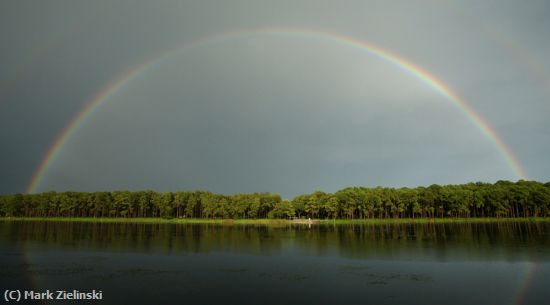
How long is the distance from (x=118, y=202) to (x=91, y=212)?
22.0 meters

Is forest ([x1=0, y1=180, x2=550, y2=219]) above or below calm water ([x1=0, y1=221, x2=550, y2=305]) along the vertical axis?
above

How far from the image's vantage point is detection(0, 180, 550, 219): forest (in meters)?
118

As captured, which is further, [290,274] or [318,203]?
[318,203]

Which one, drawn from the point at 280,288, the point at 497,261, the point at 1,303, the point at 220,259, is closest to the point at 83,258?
the point at 220,259

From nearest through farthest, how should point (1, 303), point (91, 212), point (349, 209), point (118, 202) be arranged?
point (1, 303), point (349, 209), point (118, 202), point (91, 212)

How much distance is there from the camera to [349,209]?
12462cm

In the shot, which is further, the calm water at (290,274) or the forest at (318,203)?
the forest at (318,203)

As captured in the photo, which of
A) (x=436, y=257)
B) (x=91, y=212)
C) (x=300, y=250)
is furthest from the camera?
(x=91, y=212)

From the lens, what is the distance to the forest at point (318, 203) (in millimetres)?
117750

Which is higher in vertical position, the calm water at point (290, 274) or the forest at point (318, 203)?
the forest at point (318, 203)

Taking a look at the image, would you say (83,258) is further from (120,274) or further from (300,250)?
(300,250)

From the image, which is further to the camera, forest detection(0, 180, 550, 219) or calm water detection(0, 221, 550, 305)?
forest detection(0, 180, 550, 219)

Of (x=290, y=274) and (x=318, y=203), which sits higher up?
(x=318, y=203)

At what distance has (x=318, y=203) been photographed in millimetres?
132500
